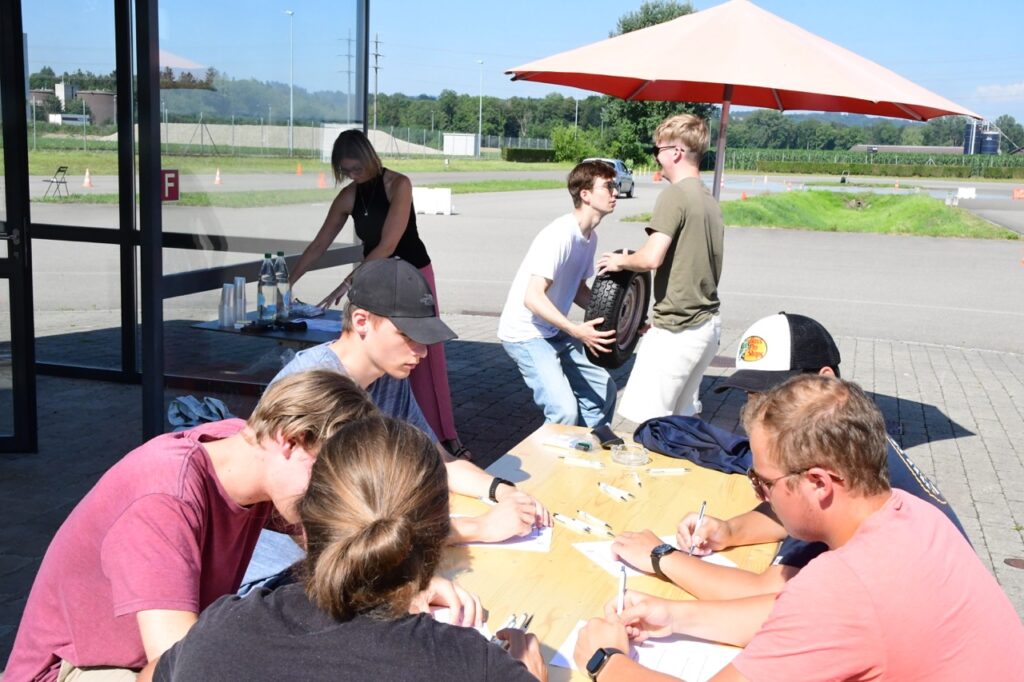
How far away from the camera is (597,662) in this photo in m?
2.09

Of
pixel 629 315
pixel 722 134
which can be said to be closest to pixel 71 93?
pixel 629 315

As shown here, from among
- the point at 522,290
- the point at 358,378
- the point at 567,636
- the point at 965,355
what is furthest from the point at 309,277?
the point at 965,355

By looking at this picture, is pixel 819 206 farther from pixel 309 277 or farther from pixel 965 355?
pixel 309 277

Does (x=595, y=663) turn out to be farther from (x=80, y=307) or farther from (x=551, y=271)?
(x=80, y=307)

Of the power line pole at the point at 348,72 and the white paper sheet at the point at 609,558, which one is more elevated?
the power line pole at the point at 348,72

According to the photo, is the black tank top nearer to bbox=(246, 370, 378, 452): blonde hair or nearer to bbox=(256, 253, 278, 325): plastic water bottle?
bbox=(256, 253, 278, 325): plastic water bottle

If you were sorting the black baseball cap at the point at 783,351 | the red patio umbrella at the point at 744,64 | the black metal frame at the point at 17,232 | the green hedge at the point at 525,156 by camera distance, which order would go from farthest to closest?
1. the green hedge at the point at 525,156
2. the red patio umbrella at the point at 744,64
3. the black metal frame at the point at 17,232
4. the black baseball cap at the point at 783,351

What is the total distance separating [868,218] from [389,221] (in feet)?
88.0

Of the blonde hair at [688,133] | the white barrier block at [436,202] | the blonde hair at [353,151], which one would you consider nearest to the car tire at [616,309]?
the blonde hair at [688,133]

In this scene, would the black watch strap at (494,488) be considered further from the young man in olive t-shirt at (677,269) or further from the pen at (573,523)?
the young man in olive t-shirt at (677,269)

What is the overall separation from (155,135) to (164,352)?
1.18 m

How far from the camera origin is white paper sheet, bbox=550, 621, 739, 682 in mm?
2209

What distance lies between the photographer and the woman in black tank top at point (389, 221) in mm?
5781

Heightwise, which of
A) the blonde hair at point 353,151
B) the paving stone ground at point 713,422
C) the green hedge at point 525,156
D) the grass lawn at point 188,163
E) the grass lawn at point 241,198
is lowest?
the paving stone ground at point 713,422
